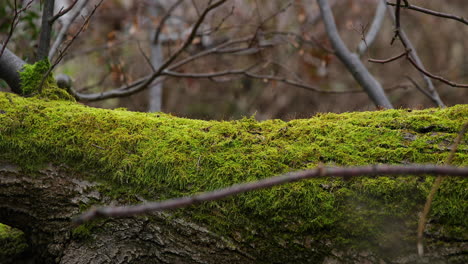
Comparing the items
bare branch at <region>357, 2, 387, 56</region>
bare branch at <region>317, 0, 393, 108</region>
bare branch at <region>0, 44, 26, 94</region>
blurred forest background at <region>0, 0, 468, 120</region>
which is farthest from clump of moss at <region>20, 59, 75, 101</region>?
blurred forest background at <region>0, 0, 468, 120</region>

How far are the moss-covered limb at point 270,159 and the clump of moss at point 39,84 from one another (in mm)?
318

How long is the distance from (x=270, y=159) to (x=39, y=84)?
6.26 feet

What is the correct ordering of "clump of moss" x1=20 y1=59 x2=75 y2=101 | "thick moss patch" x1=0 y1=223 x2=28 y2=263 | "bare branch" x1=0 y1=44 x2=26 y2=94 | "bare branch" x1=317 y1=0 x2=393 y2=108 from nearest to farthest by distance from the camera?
"thick moss patch" x1=0 y1=223 x2=28 y2=263
"clump of moss" x1=20 y1=59 x2=75 y2=101
"bare branch" x1=0 y1=44 x2=26 y2=94
"bare branch" x1=317 y1=0 x2=393 y2=108

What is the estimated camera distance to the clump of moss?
2709mm

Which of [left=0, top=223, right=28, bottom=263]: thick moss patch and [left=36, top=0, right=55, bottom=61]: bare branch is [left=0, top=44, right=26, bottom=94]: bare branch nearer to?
[left=36, top=0, right=55, bottom=61]: bare branch

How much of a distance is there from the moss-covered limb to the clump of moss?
318 mm

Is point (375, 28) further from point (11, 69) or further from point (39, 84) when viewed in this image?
point (11, 69)

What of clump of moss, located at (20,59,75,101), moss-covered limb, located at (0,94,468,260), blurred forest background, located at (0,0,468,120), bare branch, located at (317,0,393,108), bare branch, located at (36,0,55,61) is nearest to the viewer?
moss-covered limb, located at (0,94,468,260)

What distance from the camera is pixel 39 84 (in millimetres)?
2729

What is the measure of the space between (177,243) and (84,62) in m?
8.07

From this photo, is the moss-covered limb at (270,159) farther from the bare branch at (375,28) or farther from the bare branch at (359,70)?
the bare branch at (375,28)

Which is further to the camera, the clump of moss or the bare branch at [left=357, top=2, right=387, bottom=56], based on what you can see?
the bare branch at [left=357, top=2, right=387, bottom=56]

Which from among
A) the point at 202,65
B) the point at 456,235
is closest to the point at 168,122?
the point at 456,235

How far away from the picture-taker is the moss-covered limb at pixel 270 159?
1674 millimetres
